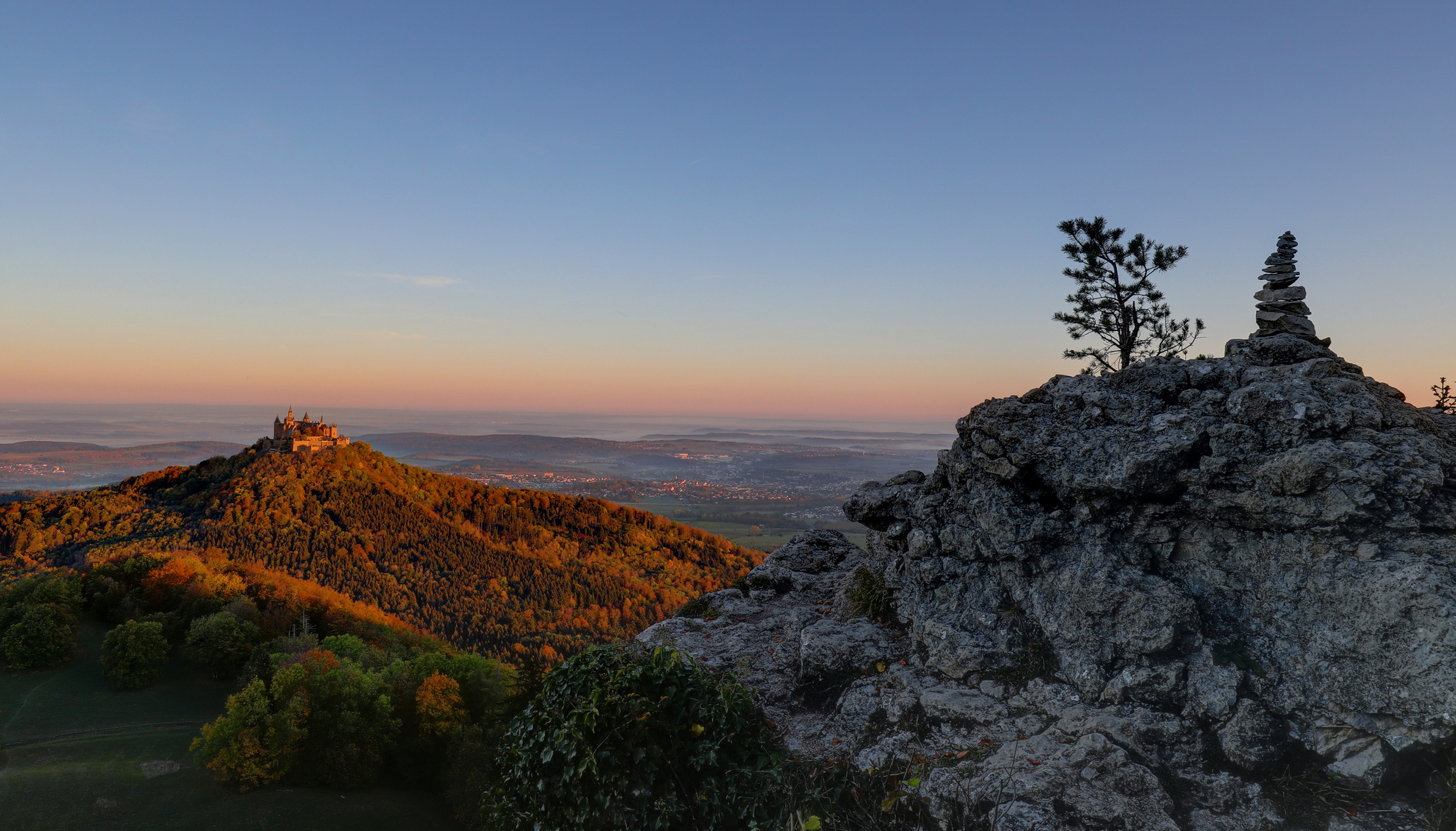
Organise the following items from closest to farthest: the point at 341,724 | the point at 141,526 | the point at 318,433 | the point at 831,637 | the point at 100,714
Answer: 1. the point at 831,637
2. the point at 341,724
3. the point at 100,714
4. the point at 141,526
5. the point at 318,433

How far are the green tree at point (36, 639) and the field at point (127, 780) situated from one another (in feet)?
4.24

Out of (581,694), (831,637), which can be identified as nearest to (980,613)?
(831,637)

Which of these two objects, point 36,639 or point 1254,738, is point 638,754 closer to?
point 1254,738

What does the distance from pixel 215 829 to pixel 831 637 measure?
38.2 m

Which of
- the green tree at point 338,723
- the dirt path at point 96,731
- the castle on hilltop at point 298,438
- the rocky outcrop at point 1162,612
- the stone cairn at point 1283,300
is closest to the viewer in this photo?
the rocky outcrop at point 1162,612

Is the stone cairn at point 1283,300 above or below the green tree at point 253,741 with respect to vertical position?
above

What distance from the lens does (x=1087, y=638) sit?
917 centimetres

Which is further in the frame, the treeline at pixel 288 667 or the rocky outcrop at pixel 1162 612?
the treeline at pixel 288 667

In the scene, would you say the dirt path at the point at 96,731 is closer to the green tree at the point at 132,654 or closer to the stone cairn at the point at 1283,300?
the green tree at the point at 132,654

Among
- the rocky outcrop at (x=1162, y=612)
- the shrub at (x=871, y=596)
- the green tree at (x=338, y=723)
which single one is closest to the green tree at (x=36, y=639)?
the green tree at (x=338, y=723)

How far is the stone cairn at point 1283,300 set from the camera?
37.3ft

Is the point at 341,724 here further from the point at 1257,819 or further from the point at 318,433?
the point at 318,433

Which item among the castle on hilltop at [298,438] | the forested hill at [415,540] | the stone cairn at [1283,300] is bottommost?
the forested hill at [415,540]

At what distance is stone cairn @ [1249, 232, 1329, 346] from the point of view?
1136cm
